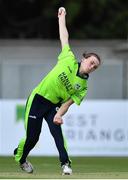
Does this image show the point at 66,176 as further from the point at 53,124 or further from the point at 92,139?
the point at 92,139

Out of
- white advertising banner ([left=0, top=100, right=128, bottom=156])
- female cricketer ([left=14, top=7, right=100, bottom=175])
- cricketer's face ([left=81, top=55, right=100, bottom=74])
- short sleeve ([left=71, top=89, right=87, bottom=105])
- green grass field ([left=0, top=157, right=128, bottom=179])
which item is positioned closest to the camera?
green grass field ([left=0, top=157, right=128, bottom=179])

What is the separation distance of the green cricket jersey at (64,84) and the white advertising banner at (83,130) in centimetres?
709

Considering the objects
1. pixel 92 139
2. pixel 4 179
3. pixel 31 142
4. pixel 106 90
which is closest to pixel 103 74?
pixel 106 90

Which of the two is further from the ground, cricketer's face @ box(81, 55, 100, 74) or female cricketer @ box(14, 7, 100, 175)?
cricketer's face @ box(81, 55, 100, 74)

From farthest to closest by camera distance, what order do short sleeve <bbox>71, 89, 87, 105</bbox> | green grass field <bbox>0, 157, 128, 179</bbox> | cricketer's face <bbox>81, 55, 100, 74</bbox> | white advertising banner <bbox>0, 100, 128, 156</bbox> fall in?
white advertising banner <bbox>0, 100, 128, 156</bbox> < short sleeve <bbox>71, 89, 87, 105</bbox> < cricketer's face <bbox>81, 55, 100, 74</bbox> < green grass field <bbox>0, 157, 128, 179</bbox>

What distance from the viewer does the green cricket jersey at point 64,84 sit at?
12.2 meters

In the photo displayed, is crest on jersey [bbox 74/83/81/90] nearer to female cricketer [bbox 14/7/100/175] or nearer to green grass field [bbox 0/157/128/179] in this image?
female cricketer [bbox 14/7/100/175]

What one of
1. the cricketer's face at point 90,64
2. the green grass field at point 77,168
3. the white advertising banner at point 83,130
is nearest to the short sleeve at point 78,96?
the cricketer's face at point 90,64

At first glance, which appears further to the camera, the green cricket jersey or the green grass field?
the green cricket jersey

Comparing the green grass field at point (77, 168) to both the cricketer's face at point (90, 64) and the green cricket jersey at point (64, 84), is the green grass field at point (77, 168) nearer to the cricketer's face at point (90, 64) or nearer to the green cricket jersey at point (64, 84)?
the green cricket jersey at point (64, 84)

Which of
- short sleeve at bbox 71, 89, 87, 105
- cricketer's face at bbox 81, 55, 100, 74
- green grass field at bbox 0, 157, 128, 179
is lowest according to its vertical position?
green grass field at bbox 0, 157, 128, 179

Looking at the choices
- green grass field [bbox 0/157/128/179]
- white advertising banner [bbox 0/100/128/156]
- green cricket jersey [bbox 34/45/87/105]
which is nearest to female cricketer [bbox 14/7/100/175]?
green cricket jersey [bbox 34/45/87/105]

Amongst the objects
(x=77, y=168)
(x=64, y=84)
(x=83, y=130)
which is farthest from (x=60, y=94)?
(x=83, y=130)

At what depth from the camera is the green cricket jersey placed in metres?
12.2
